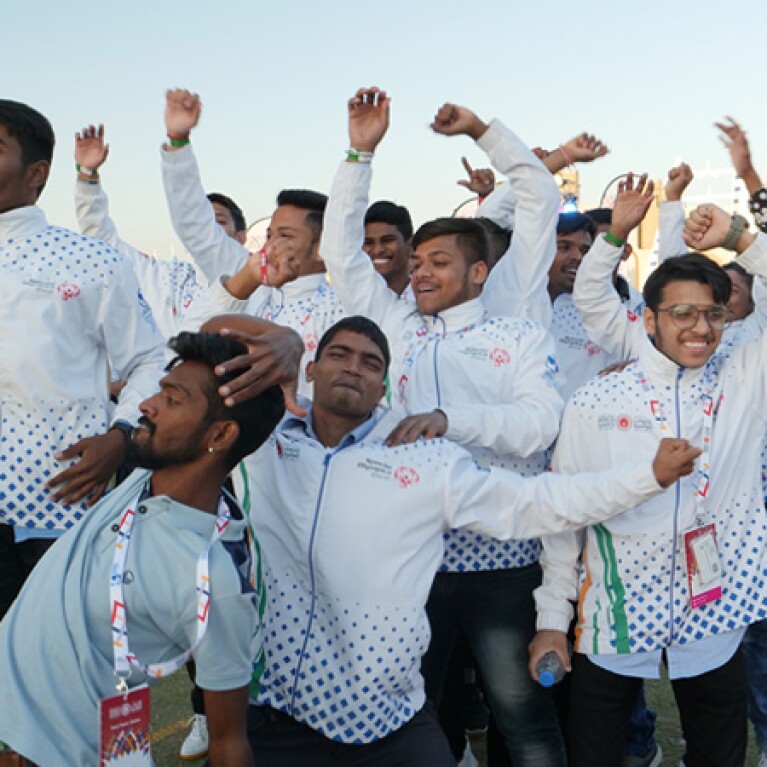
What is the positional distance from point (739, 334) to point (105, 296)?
3159 millimetres

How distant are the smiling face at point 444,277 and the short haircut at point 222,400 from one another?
58.3 inches

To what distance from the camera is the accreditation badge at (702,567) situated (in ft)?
10.7

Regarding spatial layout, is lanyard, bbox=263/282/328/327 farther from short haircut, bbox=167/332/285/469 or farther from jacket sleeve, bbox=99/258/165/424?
Answer: short haircut, bbox=167/332/285/469

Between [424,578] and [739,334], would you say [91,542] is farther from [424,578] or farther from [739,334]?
[739,334]

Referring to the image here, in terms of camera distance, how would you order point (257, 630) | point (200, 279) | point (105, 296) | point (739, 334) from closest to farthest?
point (257, 630), point (105, 296), point (739, 334), point (200, 279)

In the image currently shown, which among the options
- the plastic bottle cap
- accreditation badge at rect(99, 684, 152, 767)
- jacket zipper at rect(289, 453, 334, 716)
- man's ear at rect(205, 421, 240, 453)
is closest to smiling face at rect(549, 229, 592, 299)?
the plastic bottle cap

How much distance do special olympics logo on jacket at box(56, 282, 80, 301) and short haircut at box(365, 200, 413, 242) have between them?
223 centimetres

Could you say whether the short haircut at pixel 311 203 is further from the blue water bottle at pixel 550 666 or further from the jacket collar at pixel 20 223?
the blue water bottle at pixel 550 666

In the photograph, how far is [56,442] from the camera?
10.4 feet

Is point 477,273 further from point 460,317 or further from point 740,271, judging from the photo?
point 740,271

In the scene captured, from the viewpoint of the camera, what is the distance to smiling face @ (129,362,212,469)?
2539mm

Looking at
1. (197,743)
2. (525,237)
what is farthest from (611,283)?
(197,743)

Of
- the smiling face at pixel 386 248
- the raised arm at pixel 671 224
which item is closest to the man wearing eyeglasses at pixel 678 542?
the raised arm at pixel 671 224

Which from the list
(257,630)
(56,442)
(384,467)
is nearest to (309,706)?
(257,630)
